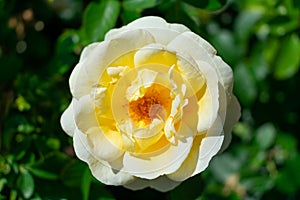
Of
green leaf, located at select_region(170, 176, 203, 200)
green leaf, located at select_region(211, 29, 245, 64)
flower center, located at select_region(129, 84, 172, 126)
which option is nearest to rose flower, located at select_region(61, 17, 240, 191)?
flower center, located at select_region(129, 84, 172, 126)

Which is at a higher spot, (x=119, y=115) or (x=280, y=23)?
(x=119, y=115)

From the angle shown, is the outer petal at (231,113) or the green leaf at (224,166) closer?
the outer petal at (231,113)

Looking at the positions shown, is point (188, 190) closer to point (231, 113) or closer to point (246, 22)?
point (231, 113)

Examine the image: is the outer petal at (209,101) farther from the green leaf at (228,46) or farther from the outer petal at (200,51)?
the green leaf at (228,46)

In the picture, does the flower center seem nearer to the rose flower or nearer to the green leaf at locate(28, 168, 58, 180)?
the rose flower

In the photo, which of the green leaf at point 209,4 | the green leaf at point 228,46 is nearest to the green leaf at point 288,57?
the green leaf at point 228,46

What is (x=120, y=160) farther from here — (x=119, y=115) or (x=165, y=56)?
(x=165, y=56)

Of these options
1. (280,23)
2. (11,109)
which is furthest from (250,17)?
(11,109)
